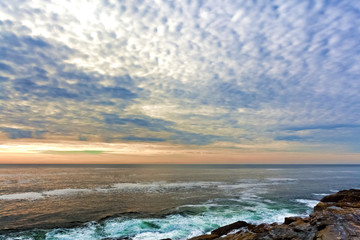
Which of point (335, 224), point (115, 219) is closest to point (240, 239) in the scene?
point (335, 224)

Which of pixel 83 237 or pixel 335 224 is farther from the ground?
pixel 335 224

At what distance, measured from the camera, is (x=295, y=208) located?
117ft

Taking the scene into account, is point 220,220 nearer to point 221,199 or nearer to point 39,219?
point 221,199

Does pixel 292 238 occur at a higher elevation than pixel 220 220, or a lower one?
higher

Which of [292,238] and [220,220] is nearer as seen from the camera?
[292,238]

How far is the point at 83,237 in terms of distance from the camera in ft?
76.2

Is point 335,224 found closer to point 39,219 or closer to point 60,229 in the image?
point 60,229

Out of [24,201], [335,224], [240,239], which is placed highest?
[335,224]

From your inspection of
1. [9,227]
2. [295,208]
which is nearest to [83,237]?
[9,227]

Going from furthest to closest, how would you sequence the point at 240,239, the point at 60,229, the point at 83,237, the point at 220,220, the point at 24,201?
the point at 24,201, the point at 220,220, the point at 60,229, the point at 83,237, the point at 240,239

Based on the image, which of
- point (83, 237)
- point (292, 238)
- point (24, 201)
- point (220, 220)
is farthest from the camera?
point (24, 201)

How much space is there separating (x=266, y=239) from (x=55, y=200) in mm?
42696

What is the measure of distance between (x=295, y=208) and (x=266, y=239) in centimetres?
2418

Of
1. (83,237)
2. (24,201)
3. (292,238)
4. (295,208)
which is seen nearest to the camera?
(292,238)
